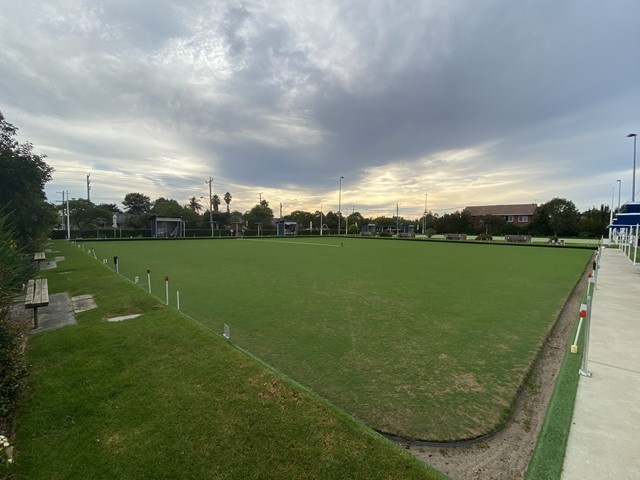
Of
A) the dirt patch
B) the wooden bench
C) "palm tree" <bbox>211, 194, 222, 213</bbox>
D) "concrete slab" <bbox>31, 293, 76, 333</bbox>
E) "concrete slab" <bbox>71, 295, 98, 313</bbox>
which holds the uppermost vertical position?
Result: "palm tree" <bbox>211, 194, 222, 213</bbox>

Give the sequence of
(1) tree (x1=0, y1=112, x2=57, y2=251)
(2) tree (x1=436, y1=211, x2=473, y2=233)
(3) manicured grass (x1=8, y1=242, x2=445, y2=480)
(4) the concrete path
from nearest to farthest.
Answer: (3) manicured grass (x1=8, y1=242, x2=445, y2=480), (4) the concrete path, (1) tree (x1=0, y1=112, x2=57, y2=251), (2) tree (x1=436, y1=211, x2=473, y2=233)

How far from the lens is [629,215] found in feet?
43.3

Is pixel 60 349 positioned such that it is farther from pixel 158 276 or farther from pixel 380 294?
pixel 158 276

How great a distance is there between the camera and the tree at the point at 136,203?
8319 cm

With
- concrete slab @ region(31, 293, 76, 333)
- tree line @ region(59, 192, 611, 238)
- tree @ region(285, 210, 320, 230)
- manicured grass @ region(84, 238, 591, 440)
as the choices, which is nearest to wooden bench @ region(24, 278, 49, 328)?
concrete slab @ region(31, 293, 76, 333)

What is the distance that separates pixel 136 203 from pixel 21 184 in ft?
264

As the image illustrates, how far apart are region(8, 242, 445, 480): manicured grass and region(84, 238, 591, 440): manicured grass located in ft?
2.39

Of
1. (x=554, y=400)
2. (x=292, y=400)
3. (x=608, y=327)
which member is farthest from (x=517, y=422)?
(x=608, y=327)

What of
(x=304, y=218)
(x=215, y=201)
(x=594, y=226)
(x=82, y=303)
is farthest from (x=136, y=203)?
(x=594, y=226)

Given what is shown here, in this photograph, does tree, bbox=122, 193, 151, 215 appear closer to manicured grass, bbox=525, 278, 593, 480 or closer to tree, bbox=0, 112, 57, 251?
tree, bbox=0, 112, 57, 251

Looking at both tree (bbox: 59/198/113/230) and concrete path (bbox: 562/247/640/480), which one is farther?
tree (bbox: 59/198/113/230)

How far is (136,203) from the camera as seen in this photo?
275ft

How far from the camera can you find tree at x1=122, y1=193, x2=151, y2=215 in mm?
83188

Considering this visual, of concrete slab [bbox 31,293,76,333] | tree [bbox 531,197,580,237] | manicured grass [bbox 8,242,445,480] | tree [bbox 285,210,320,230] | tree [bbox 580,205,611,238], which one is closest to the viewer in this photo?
manicured grass [bbox 8,242,445,480]
